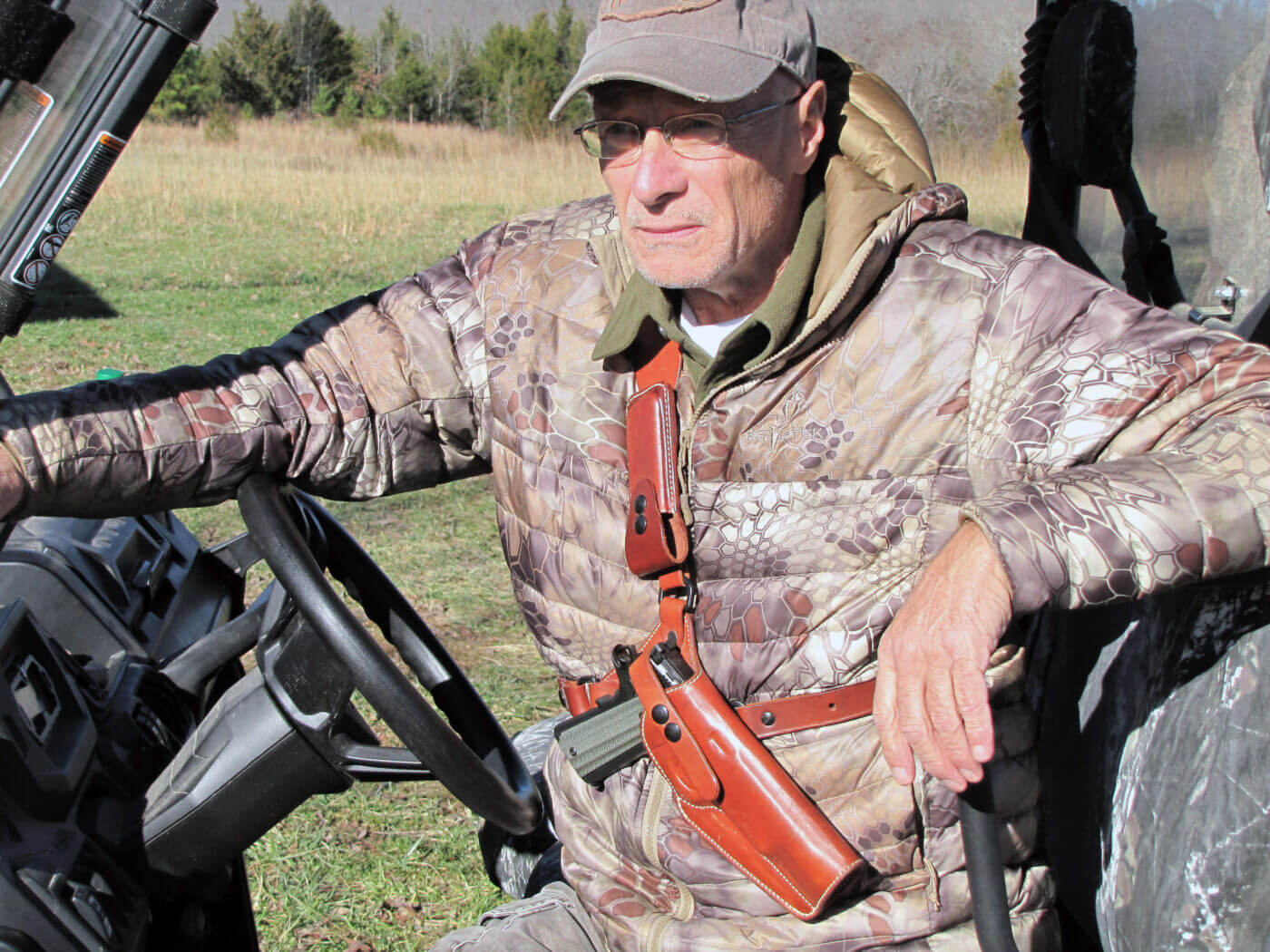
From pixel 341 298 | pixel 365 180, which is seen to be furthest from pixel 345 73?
pixel 341 298

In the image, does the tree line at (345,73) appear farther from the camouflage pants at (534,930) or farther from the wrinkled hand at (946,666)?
the wrinkled hand at (946,666)

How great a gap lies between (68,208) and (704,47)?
87 centimetres

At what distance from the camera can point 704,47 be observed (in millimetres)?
1871

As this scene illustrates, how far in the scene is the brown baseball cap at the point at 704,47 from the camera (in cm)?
185

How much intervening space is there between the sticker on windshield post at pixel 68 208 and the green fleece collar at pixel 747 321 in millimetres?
767

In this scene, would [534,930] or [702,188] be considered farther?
[534,930]

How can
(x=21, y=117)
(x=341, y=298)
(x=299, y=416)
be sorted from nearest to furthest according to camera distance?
(x=21, y=117) → (x=299, y=416) → (x=341, y=298)

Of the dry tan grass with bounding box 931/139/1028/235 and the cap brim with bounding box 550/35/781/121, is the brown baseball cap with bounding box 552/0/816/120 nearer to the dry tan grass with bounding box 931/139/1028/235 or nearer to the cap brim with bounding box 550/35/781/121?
the cap brim with bounding box 550/35/781/121

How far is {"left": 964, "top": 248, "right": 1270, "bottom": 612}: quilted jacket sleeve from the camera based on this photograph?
4.93 feet

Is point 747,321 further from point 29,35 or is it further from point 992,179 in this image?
point 992,179

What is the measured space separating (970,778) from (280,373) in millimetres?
1293

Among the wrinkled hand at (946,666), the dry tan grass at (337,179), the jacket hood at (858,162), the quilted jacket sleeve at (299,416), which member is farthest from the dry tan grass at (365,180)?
the wrinkled hand at (946,666)

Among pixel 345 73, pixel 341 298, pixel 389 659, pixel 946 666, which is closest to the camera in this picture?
pixel 946 666

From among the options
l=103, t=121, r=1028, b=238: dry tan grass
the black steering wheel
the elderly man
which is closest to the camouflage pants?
the elderly man
